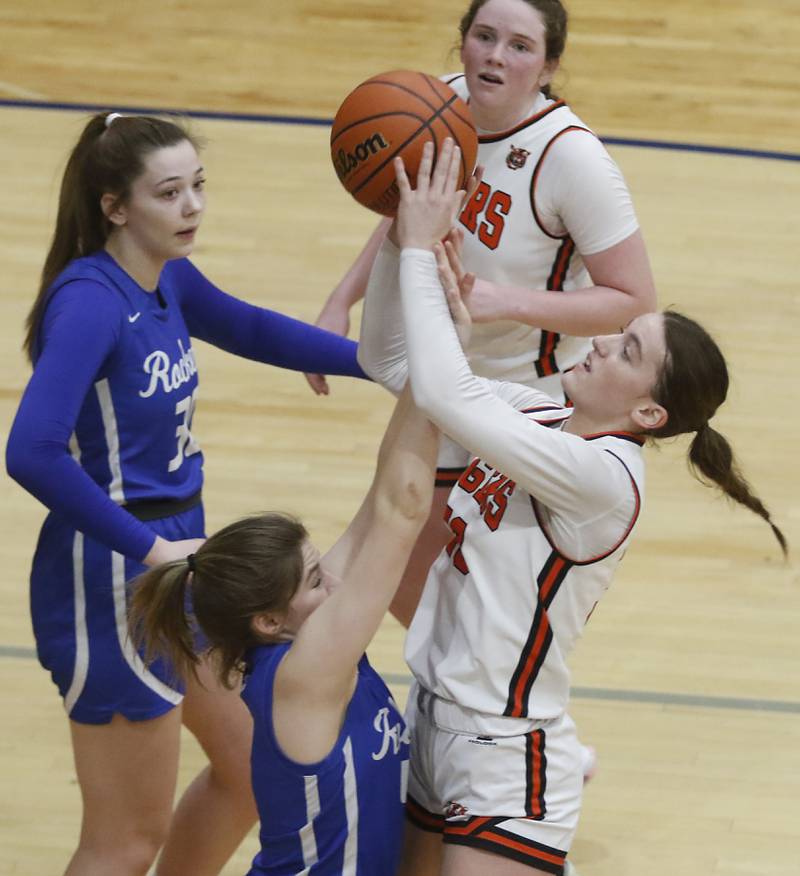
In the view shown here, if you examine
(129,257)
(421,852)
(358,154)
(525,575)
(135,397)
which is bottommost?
(421,852)

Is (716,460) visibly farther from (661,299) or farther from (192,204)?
(661,299)

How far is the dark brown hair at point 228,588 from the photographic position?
8.10 feet

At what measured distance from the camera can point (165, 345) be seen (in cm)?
301

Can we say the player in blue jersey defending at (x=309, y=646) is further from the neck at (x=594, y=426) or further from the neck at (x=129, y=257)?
the neck at (x=129, y=257)

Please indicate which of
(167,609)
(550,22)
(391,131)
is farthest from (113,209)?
(550,22)

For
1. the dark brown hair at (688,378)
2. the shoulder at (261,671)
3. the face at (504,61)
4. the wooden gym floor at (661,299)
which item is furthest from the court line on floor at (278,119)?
the shoulder at (261,671)

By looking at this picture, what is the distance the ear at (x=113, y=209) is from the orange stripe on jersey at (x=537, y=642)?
1087mm

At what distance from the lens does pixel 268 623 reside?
250cm

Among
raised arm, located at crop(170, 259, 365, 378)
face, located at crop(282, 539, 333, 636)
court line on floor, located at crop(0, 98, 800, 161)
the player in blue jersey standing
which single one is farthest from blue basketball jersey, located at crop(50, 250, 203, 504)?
court line on floor, located at crop(0, 98, 800, 161)

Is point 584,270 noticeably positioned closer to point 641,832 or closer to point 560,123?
point 560,123

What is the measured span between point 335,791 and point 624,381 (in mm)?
837

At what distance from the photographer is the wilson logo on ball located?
110 inches

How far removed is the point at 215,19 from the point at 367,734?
6930mm

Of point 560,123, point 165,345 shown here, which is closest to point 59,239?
point 165,345
